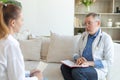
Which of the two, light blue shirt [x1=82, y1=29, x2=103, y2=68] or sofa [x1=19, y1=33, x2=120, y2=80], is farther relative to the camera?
sofa [x1=19, y1=33, x2=120, y2=80]

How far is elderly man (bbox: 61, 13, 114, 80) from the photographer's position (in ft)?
8.60

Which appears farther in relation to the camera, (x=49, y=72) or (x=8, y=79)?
(x=49, y=72)

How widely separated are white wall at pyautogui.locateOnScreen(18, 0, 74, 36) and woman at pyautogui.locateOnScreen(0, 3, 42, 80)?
3369 millimetres

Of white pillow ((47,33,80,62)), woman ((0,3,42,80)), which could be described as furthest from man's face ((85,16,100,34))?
woman ((0,3,42,80))

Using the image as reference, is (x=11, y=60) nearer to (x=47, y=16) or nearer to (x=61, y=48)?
(x=61, y=48)

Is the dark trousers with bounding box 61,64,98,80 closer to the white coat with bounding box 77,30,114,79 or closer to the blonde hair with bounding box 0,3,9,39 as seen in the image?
the white coat with bounding box 77,30,114,79

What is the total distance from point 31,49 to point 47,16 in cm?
150

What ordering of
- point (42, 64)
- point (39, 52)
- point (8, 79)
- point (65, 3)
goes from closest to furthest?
point (8, 79), point (42, 64), point (39, 52), point (65, 3)

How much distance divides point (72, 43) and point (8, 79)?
2040 millimetres

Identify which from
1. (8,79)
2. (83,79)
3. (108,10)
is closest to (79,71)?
(83,79)

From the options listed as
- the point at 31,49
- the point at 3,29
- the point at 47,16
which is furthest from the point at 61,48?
the point at 3,29

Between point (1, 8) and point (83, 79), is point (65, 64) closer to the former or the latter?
point (83, 79)

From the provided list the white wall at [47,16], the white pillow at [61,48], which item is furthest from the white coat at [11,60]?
the white wall at [47,16]

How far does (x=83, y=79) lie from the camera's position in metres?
2.58
